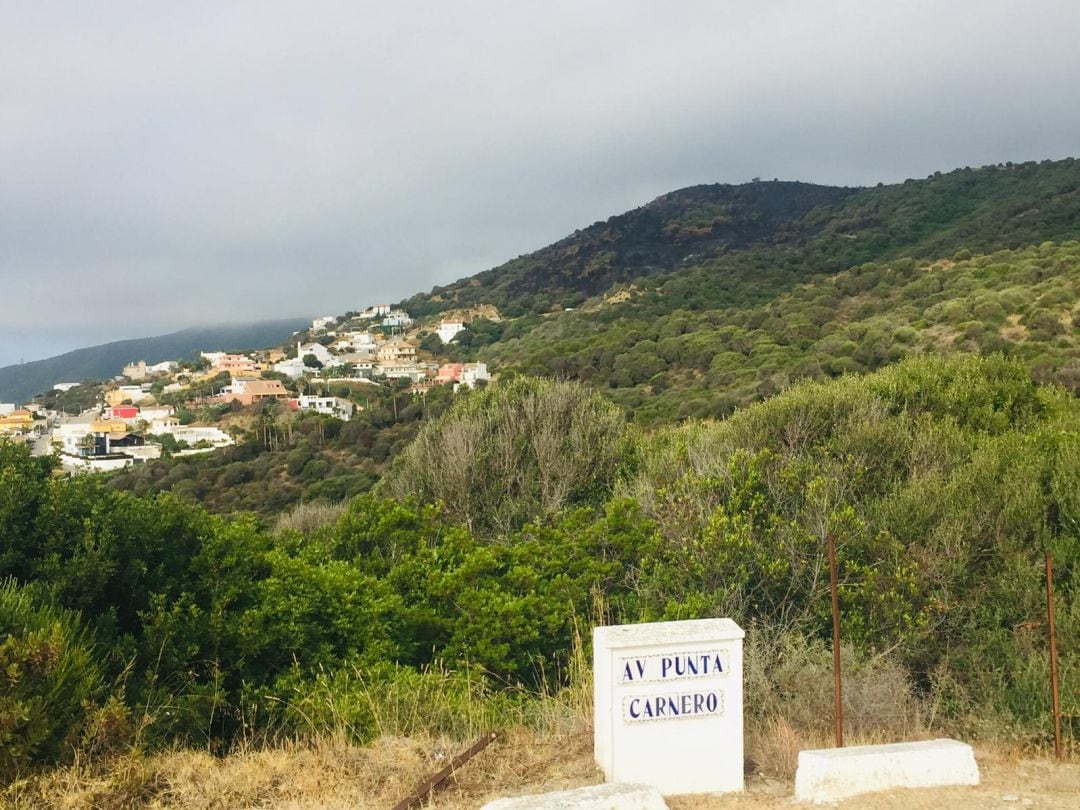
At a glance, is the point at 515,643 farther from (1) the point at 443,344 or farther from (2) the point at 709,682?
(1) the point at 443,344

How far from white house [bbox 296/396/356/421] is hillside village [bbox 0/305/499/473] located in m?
0.10

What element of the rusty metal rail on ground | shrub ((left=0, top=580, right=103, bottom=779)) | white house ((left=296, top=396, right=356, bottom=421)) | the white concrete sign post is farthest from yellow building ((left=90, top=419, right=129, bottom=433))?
the white concrete sign post

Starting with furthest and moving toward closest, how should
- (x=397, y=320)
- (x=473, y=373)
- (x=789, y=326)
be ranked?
1. (x=397, y=320)
2. (x=473, y=373)
3. (x=789, y=326)

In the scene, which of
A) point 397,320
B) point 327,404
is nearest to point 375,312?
point 397,320

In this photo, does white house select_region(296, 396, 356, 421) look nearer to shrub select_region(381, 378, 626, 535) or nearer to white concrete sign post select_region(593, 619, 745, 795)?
shrub select_region(381, 378, 626, 535)

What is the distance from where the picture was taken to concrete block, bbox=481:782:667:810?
157 inches

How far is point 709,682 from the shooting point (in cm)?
468

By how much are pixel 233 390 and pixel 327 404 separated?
3012cm

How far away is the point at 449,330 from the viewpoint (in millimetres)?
100250

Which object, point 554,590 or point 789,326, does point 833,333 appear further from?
point 554,590

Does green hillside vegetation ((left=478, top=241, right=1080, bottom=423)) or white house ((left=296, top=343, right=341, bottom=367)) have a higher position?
white house ((left=296, top=343, right=341, bottom=367))

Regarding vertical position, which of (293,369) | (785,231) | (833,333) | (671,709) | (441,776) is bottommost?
(441,776)

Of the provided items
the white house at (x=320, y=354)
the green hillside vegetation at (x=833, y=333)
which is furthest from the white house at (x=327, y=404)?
the white house at (x=320, y=354)

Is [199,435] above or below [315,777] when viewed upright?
below
